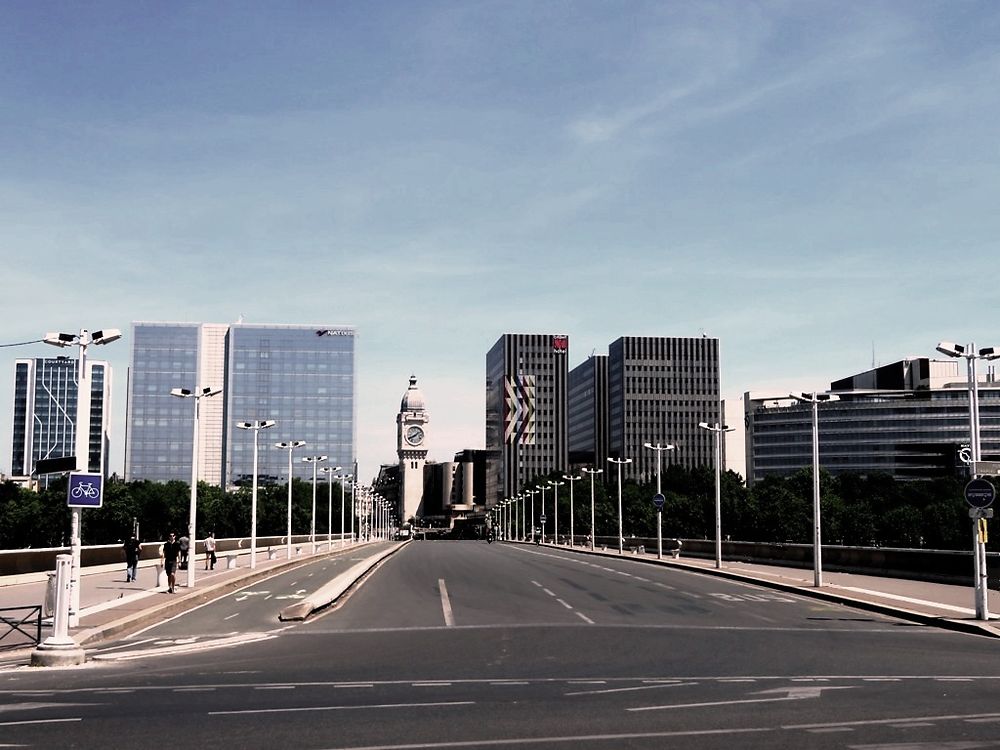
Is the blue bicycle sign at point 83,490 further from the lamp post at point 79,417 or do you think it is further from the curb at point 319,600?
the curb at point 319,600

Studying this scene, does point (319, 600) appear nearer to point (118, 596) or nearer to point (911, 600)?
point (118, 596)

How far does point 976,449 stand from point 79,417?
22.7 m

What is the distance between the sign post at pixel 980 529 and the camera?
2898cm

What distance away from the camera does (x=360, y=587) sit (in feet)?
155

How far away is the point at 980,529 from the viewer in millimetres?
29078

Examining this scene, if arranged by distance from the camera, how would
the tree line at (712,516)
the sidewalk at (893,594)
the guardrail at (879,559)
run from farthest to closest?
1. the tree line at (712,516)
2. the guardrail at (879,559)
3. the sidewalk at (893,594)

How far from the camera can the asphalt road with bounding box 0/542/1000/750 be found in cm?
1363

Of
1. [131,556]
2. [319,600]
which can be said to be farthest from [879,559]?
[131,556]

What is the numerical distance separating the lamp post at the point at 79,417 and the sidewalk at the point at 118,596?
A: 102cm

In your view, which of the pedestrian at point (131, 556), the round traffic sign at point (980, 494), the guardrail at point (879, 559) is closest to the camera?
the round traffic sign at point (980, 494)

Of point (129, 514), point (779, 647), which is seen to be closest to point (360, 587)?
point (779, 647)

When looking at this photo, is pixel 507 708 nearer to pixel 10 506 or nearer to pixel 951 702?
pixel 951 702

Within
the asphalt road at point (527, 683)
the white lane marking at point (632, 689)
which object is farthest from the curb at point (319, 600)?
the white lane marking at point (632, 689)

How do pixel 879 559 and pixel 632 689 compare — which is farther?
pixel 879 559
